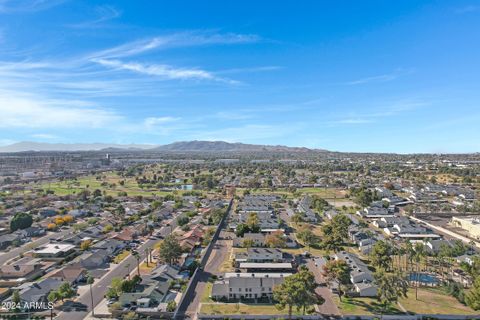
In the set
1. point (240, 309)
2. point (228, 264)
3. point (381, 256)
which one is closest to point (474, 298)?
point (381, 256)

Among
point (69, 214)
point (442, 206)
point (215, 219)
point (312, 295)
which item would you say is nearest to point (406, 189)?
point (442, 206)

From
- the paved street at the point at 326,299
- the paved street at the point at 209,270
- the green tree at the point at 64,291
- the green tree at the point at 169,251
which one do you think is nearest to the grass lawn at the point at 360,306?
the paved street at the point at 326,299

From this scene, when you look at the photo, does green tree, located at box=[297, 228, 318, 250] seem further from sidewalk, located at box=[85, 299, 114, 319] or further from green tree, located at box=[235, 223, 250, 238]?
sidewalk, located at box=[85, 299, 114, 319]

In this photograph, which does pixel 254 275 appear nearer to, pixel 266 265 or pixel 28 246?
pixel 266 265

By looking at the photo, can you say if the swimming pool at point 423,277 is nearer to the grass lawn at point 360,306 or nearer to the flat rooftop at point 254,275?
the grass lawn at point 360,306

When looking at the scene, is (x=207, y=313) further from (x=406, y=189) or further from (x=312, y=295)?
(x=406, y=189)

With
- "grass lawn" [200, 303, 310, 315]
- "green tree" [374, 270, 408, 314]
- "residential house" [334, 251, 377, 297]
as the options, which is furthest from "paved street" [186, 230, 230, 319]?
"green tree" [374, 270, 408, 314]
